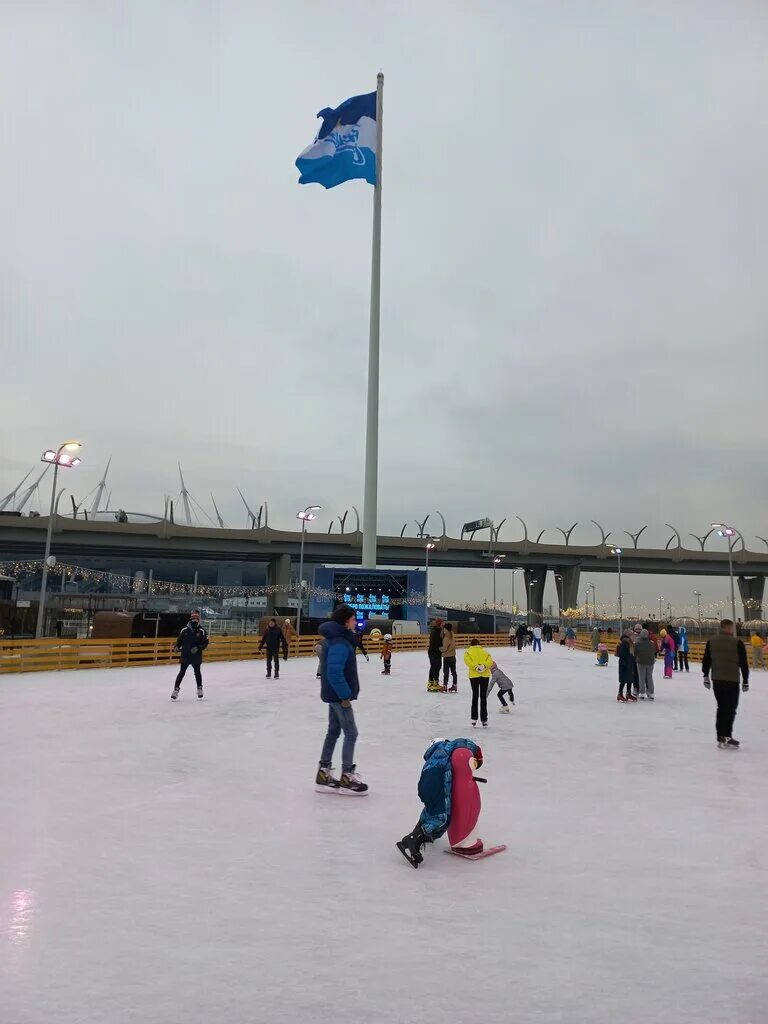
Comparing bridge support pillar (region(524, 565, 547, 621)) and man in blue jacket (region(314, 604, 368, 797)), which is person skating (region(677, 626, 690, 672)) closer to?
man in blue jacket (region(314, 604, 368, 797))

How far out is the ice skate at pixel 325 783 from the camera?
6.68 m

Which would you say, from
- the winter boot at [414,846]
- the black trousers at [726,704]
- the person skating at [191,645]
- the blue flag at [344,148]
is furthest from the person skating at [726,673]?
the blue flag at [344,148]

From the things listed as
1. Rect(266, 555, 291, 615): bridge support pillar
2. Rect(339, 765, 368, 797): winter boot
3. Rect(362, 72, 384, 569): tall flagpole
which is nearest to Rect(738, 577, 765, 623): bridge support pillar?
Rect(266, 555, 291, 615): bridge support pillar

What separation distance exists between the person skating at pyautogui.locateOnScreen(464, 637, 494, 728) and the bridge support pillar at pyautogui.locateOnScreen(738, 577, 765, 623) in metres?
103

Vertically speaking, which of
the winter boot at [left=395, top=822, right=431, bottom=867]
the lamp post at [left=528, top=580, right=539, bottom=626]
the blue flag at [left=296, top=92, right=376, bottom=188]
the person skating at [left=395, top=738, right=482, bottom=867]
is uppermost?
the blue flag at [left=296, top=92, right=376, bottom=188]

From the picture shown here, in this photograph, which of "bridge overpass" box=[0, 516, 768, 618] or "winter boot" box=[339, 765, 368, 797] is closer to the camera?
"winter boot" box=[339, 765, 368, 797]

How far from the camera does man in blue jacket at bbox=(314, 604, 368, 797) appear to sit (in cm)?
636

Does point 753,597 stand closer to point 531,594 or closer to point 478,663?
point 531,594

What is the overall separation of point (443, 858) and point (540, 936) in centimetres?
144

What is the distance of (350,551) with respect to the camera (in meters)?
82.8

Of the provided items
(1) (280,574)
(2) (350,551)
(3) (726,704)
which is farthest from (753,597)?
(3) (726,704)

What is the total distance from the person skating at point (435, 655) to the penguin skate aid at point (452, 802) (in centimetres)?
1208

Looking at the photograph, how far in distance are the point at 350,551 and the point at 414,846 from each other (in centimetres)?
7824

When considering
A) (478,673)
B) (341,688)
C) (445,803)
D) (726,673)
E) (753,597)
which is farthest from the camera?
(753,597)
